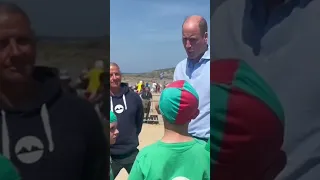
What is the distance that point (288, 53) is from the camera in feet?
3.34

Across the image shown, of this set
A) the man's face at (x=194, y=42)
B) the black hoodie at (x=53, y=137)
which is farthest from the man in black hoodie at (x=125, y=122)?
the black hoodie at (x=53, y=137)

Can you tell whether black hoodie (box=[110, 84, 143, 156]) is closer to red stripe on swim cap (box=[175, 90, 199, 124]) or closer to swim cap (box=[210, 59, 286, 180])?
red stripe on swim cap (box=[175, 90, 199, 124])

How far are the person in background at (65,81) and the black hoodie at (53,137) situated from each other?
A: 0.04 ft

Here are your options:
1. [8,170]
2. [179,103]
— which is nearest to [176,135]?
[179,103]

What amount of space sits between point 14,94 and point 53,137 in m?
0.13

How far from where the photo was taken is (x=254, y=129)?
105 centimetres

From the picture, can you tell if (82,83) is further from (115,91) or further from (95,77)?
(115,91)

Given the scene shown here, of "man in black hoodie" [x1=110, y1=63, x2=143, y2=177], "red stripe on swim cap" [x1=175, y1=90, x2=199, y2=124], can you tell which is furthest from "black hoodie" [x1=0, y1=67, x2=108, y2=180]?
"man in black hoodie" [x1=110, y1=63, x2=143, y2=177]

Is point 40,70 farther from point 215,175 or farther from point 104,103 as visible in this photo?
point 215,175

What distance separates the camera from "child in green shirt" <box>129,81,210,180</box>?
1.82m

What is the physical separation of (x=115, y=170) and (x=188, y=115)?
1.93 m

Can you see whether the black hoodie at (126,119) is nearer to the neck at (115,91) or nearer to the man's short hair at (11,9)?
the neck at (115,91)

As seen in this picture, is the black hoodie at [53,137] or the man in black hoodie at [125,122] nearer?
the black hoodie at [53,137]

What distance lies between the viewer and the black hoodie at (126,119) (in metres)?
3.68
